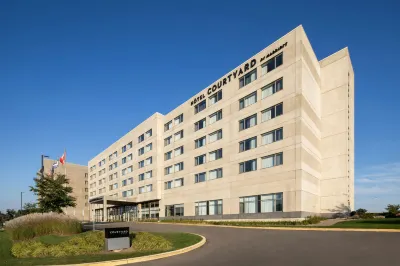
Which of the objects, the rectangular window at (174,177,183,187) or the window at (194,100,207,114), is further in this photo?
the rectangular window at (174,177,183,187)

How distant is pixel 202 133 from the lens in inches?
1885

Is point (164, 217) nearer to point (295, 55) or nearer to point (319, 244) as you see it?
point (295, 55)

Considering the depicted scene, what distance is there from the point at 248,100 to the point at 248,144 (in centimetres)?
569

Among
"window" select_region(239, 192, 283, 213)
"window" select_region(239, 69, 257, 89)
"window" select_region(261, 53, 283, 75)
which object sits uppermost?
"window" select_region(261, 53, 283, 75)

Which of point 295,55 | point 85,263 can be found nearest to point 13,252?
point 85,263

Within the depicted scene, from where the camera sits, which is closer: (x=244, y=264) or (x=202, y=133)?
(x=244, y=264)

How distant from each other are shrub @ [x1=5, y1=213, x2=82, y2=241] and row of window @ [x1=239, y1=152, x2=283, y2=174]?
20.7 meters

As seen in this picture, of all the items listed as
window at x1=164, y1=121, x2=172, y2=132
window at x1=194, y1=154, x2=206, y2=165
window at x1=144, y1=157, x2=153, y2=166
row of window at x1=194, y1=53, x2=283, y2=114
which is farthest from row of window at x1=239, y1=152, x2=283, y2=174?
window at x1=144, y1=157, x2=153, y2=166

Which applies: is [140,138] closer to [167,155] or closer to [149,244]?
[167,155]

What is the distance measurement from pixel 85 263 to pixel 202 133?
119 feet

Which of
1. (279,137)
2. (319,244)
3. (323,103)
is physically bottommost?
(319,244)

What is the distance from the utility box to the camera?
16062 mm

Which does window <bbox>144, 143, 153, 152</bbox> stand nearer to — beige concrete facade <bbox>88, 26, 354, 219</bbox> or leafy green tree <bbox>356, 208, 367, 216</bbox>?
beige concrete facade <bbox>88, 26, 354, 219</bbox>

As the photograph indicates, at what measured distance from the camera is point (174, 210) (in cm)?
5256
